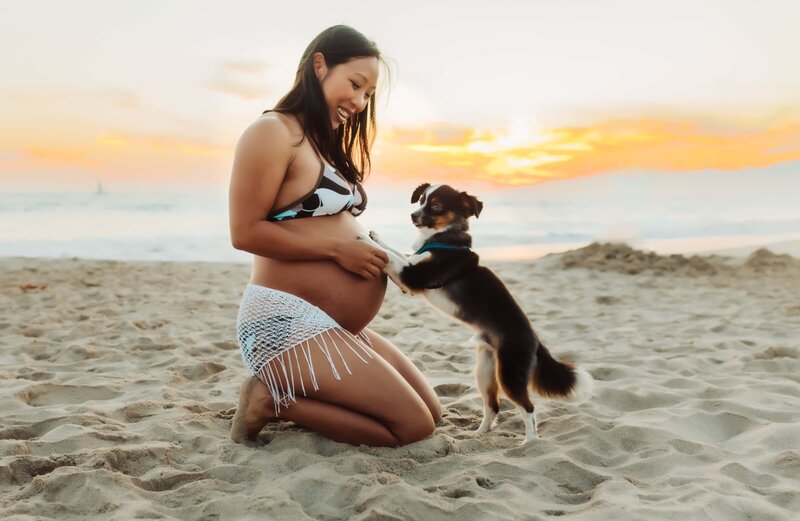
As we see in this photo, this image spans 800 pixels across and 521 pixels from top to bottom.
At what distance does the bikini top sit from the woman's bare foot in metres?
0.78

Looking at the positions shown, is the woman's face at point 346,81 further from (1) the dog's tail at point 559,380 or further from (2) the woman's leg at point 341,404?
(1) the dog's tail at point 559,380

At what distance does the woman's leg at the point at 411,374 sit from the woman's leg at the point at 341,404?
39 cm

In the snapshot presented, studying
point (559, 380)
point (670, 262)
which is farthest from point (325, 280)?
point (670, 262)

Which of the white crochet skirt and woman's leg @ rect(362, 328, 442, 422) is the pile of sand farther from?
the white crochet skirt

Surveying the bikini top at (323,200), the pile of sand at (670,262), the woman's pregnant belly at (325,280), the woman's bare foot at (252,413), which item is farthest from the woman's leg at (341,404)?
the pile of sand at (670,262)

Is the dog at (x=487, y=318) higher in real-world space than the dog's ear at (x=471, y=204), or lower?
lower

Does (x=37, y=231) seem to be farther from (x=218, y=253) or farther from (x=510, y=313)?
(x=510, y=313)

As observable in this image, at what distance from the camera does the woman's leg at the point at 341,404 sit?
2.82 metres

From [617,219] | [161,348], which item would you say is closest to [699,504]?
[161,348]

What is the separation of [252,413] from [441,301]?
1.02m

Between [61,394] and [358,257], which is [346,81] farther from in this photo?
[61,394]

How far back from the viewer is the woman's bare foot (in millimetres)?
2850

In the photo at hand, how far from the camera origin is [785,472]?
2.59 meters

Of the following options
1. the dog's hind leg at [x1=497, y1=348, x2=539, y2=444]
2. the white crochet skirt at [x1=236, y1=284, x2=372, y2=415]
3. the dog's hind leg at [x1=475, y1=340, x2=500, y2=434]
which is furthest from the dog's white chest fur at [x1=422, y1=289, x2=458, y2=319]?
the white crochet skirt at [x1=236, y1=284, x2=372, y2=415]
